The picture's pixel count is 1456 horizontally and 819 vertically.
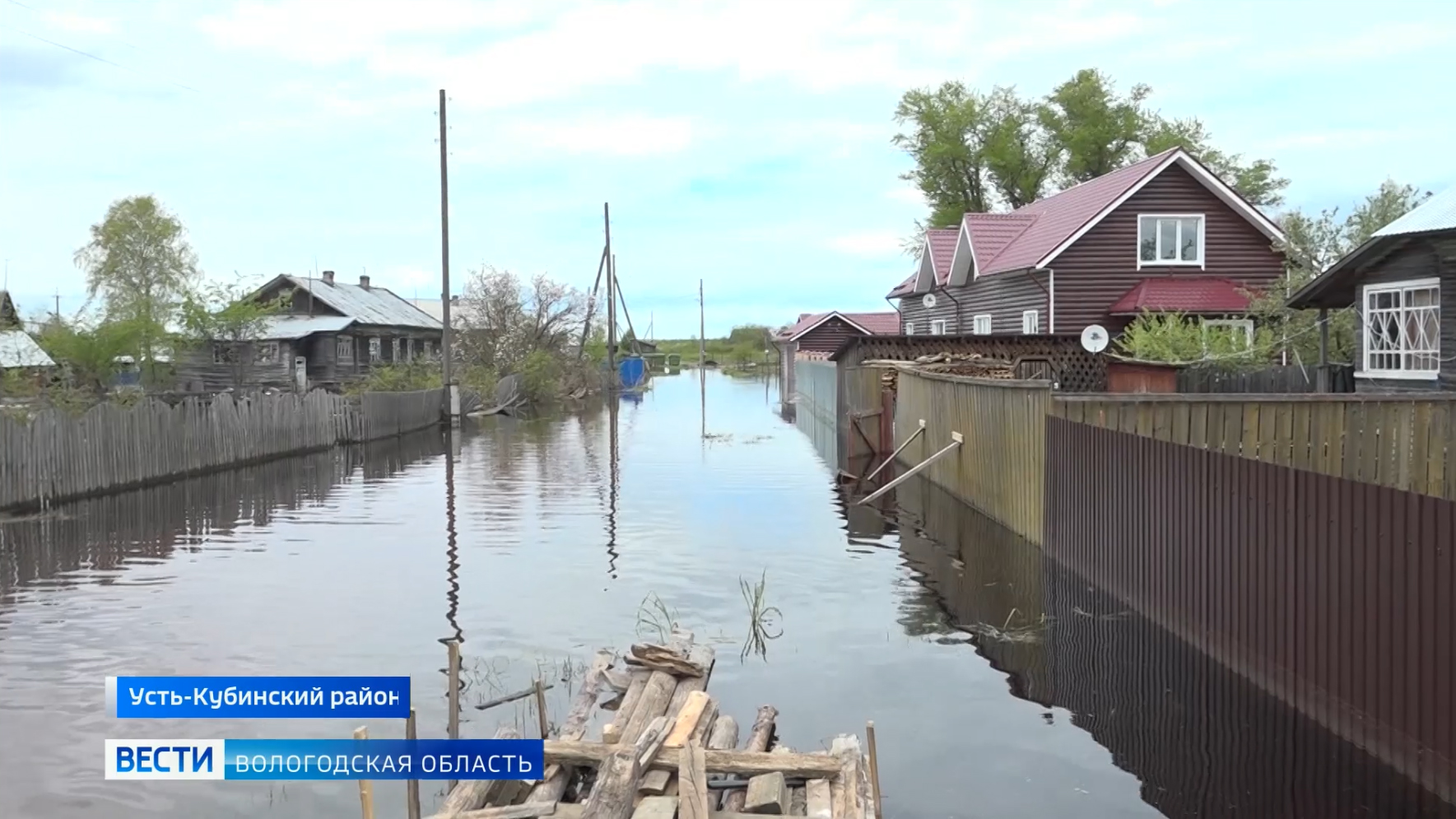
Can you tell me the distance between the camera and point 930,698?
8.51 meters

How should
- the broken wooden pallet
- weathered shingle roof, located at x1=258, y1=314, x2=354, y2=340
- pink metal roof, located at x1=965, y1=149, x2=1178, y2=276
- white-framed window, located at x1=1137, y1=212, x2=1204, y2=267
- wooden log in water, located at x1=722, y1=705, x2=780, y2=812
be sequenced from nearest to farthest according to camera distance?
the broken wooden pallet → wooden log in water, located at x1=722, y1=705, x2=780, y2=812 → pink metal roof, located at x1=965, y1=149, x2=1178, y2=276 → white-framed window, located at x1=1137, y1=212, x2=1204, y2=267 → weathered shingle roof, located at x1=258, y1=314, x2=354, y2=340

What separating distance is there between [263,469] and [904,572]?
15.6 m

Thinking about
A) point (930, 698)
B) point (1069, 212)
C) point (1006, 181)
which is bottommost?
point (930, 698)

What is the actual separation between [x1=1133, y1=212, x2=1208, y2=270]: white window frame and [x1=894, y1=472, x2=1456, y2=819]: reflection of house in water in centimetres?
2050

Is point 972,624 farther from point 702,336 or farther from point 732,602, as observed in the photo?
point 702,336

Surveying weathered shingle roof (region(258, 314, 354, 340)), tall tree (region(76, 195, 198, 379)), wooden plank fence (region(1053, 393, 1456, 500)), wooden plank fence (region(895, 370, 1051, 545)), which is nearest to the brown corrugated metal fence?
wooden plank fence (region(1053, 393, 1456, 500))

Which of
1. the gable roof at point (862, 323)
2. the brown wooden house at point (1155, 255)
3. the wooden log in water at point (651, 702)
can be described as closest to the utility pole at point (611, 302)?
the gable roof at point (862, 323)

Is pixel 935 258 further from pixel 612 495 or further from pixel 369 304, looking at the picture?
pixel 369 304

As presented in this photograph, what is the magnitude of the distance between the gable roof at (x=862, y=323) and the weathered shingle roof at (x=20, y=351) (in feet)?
102

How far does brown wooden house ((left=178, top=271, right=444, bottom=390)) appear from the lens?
134 ft

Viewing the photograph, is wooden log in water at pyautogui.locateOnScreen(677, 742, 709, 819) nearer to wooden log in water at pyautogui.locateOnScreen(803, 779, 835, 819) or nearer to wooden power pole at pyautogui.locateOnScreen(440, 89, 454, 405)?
wooden log in water at pyautogui.locateOnScreen(803, 779, 835, 819)

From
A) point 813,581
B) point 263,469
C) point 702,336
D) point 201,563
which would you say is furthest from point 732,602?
point 702,336

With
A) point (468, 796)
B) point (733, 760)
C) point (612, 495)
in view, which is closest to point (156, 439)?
point (612, 495)
